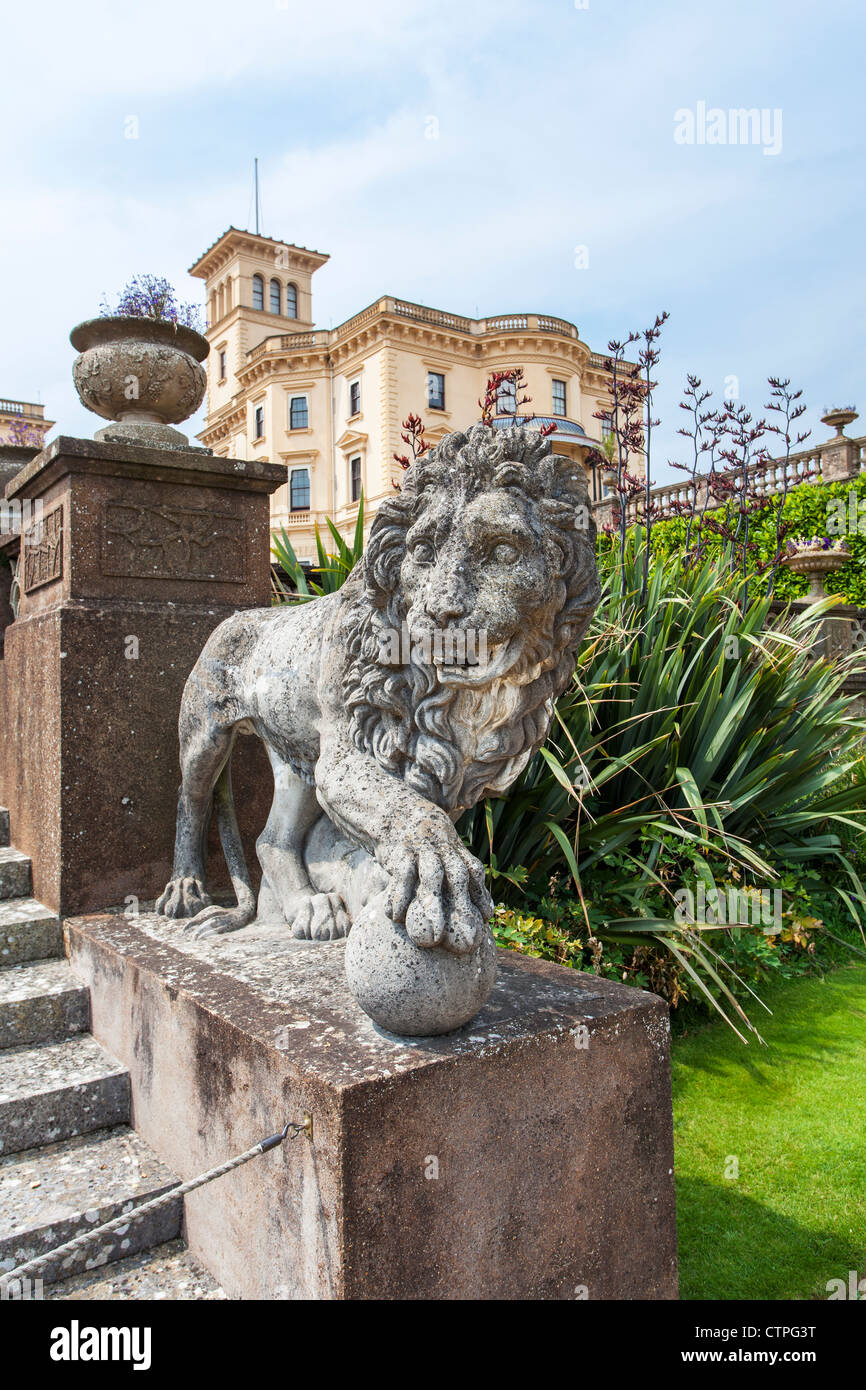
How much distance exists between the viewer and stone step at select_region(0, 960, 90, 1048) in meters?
2.68

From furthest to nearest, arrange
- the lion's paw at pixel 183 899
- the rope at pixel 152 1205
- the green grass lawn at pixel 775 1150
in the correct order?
the lion's paw at pixel 183 899 < the green grass lawn at pixel 775 1150 < the rope at pixel 152 1205

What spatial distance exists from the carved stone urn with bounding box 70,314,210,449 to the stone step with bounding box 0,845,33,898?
5.25 ft

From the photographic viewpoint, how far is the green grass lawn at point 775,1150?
260 centimetres

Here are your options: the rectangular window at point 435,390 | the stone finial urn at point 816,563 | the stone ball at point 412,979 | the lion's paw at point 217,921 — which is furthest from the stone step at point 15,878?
the rectangular window at point 435,390

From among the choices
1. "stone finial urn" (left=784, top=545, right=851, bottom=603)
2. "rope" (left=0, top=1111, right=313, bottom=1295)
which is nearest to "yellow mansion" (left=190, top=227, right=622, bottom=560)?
"stone finial urn" (left=784, top=545, right=851, bottom=603)

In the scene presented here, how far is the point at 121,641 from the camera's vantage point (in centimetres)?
312

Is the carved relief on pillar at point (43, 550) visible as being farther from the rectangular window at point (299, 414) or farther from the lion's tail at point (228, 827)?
the rectangular window at point (299, 414)

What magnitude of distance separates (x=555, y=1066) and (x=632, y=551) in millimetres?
4484

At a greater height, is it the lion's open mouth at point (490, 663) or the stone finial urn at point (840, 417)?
the stone finial urn at point (840, 417)

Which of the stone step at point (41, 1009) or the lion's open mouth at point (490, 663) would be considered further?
the stone step at point (41, 1009)

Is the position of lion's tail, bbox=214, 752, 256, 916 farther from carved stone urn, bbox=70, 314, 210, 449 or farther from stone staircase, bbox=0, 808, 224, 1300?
carved stone urn, bbox=70, 314, 210, 449

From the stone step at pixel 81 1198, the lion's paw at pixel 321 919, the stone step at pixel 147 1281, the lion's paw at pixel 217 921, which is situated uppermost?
the lion's paw at pixel 321 919

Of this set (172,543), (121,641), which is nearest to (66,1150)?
(121,641)

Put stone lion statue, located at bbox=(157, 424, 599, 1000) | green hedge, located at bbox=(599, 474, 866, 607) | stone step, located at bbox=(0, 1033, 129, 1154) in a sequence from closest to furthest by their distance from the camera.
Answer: stone lion statue, located at bbox=(157, 424, 599, 1000), stone step, located at bbox=(0, 1033, 129, 1154), green hedge, located at bbox=(599, 474, 866, 607)
